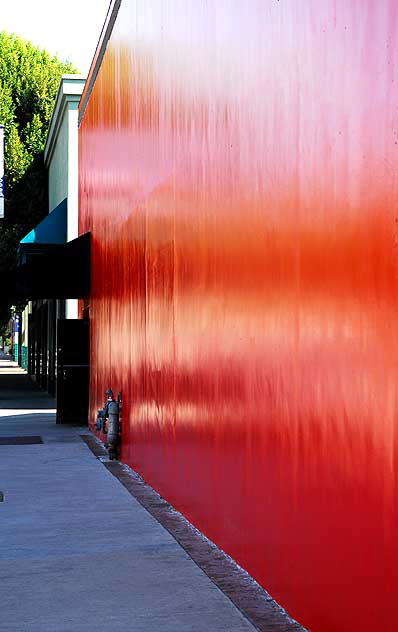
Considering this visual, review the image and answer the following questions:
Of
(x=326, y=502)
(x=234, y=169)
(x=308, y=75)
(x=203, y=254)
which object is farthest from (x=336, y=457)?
(x=203, y=254)

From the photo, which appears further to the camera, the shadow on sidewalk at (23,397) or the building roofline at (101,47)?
the shadow on sidewalk at (23,397)

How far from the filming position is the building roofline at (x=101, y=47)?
Answer: 49.8 feet

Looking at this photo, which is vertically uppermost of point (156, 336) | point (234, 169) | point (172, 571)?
point (234, 169)

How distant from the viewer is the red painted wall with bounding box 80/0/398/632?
15.3 feet

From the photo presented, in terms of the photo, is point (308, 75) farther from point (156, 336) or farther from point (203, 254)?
point (156, 336)

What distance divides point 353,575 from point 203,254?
4.10m

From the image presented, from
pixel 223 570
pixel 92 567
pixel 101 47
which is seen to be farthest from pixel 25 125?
pixel 223 570

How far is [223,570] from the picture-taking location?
716cm

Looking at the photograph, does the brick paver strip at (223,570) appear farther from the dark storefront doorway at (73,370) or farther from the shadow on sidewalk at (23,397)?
the shadow on sidewalk at (23,397)

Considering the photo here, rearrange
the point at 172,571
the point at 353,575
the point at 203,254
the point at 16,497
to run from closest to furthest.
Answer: the point at 353,575 < the point at 172,571 < the point at 203,254 < the point at 16,497

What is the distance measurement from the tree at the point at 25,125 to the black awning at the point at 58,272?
15698 mm

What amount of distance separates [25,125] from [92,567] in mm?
31132

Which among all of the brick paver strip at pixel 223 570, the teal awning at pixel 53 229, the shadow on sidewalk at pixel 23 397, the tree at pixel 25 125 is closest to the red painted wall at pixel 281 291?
the brick paver strip at pixel 223 570

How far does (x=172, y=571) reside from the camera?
282 inches
